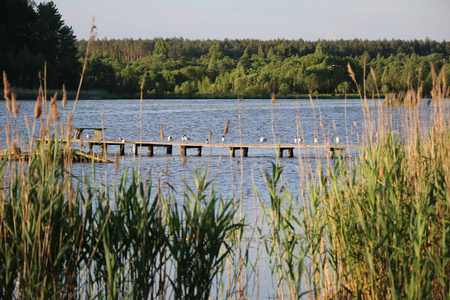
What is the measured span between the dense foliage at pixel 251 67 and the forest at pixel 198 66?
145 millimetres

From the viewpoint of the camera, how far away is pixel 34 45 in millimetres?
63406

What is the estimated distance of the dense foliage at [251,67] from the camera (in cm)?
7400

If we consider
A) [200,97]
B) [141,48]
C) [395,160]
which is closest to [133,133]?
[395,160]

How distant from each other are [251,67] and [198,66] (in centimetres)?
947

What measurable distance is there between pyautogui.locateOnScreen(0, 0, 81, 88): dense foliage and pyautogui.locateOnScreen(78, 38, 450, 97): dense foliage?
A: 15.4ft

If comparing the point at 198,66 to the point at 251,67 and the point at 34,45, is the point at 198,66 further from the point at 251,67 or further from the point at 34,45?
the point at 34,45

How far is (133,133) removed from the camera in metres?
31.1

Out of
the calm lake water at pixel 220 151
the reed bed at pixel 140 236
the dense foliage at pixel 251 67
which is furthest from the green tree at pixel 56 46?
the reed bed at pixel 140 236

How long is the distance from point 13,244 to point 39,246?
242mm

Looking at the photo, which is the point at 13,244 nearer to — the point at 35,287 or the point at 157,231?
the point at 35,287

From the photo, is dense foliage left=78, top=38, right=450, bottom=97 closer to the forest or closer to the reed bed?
the forest

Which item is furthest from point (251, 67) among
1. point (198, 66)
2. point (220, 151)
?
point (220, 151)

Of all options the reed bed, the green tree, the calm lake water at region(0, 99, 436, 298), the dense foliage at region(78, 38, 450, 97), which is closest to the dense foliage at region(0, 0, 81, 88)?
the green tree

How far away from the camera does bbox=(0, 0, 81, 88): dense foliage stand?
5609 centimetres
